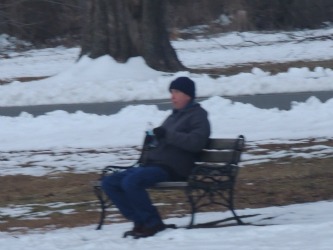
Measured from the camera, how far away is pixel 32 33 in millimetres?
47219

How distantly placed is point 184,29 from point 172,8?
156 cm

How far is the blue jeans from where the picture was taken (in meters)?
8.23

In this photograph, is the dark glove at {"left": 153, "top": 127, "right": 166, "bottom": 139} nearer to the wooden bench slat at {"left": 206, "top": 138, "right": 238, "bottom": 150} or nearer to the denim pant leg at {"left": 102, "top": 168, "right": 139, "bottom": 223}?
the denim pant leg at {"left": 102, "top": 168, "right": 139, "bottom": 223}

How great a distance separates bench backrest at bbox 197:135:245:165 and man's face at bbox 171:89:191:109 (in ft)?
1.42

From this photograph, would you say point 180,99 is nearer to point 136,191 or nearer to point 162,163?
point 162,163

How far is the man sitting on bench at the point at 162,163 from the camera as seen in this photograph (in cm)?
827

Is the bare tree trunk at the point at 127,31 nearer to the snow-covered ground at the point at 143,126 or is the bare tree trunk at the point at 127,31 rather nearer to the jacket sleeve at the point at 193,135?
the snow-covered ground at the point at 143,126

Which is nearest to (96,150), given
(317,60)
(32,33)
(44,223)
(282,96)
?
(44,223)

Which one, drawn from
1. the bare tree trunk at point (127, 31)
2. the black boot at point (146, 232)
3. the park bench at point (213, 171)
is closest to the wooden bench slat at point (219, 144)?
the park bench at point (213, 171)

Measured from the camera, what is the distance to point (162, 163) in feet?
27.7

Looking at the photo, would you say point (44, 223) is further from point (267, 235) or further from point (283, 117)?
point (283, 117)

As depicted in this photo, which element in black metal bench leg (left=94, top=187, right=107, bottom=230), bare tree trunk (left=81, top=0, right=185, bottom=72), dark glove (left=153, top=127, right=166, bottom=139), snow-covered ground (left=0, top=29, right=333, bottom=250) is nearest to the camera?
snow-covered ground (left=0, top=29, right=333, bottom=250)

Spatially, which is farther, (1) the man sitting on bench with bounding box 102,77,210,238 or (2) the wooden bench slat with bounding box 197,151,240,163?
(2) the wooden bench slat with bounding box 197,151,240,163

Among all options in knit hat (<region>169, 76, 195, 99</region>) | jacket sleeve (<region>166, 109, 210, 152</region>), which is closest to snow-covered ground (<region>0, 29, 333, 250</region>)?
jacket sleeve (<region>166, 109, 210, 152</region>)
